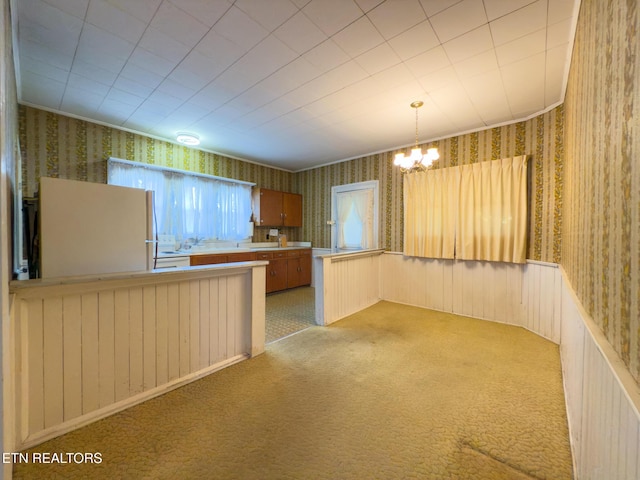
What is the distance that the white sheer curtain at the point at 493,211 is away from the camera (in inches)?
128

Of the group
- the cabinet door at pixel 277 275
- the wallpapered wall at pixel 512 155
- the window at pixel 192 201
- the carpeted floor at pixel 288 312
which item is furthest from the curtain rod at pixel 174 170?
the carpeted floor at pixel 288 312

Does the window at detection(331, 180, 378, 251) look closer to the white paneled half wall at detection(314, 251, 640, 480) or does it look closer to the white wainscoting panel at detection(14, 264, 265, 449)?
the white paneled half wall at detection(314, 251, 640, 480)

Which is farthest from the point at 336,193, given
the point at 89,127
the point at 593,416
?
the point at 593,416

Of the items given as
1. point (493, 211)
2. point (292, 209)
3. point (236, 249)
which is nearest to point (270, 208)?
point (292, 209)

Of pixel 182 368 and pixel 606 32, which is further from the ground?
pixel 606 32

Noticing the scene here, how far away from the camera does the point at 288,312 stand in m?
3.86

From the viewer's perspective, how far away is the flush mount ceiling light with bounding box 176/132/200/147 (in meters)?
3.78

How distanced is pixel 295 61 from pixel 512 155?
3.01m

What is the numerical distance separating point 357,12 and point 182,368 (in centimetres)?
291

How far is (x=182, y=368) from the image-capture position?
2018 mm

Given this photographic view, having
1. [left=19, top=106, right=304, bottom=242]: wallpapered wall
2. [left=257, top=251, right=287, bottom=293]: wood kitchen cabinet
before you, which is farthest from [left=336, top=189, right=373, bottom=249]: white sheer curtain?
[left=19, top=106, right=304, bottom=242]: wallpapered wall

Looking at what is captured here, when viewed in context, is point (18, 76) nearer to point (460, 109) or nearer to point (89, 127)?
point (89, 127)

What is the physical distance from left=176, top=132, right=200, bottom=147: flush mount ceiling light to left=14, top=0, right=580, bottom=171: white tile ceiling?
187 millimetres

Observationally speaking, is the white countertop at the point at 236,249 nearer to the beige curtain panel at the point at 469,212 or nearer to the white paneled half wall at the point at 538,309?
the white paneled half wall at the point at 538,309
